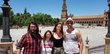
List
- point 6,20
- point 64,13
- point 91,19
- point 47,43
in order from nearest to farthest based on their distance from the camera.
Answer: point 47,43 < point 6,20 < point 64,13 < point 91,19

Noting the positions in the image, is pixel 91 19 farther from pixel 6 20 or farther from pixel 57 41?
pixel 57 41

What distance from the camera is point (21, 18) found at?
124 m

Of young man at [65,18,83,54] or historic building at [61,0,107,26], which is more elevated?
young man at [65,18,83,54]

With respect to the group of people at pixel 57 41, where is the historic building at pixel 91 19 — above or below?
below

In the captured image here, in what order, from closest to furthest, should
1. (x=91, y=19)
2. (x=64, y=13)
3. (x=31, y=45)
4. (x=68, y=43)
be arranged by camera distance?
(x=31, y=45), (x=68, y=43), (x=64, y=13), (x=91, y=19)

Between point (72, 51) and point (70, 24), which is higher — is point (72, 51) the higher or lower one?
the lower one

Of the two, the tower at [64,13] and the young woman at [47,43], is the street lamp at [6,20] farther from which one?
the tower at [64,13]

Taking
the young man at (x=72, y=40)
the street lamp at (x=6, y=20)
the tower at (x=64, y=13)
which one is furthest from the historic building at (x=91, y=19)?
the young man at (x=72, y=40)

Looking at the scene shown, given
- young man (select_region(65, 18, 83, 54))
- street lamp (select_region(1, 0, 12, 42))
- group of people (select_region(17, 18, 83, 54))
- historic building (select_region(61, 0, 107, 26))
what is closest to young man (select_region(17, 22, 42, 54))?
group of people (select_region(17, 18, 83, 54))

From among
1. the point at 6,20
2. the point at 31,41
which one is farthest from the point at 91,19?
the point at 31,41

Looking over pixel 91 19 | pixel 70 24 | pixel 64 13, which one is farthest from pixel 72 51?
pixel 91 19

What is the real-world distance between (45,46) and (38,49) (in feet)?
0.85

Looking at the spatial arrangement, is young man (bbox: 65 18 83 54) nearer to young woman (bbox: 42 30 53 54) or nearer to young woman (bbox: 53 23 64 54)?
young woman (bbox: 53 23 64 54)

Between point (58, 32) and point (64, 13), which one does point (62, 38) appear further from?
point (64, 13)
